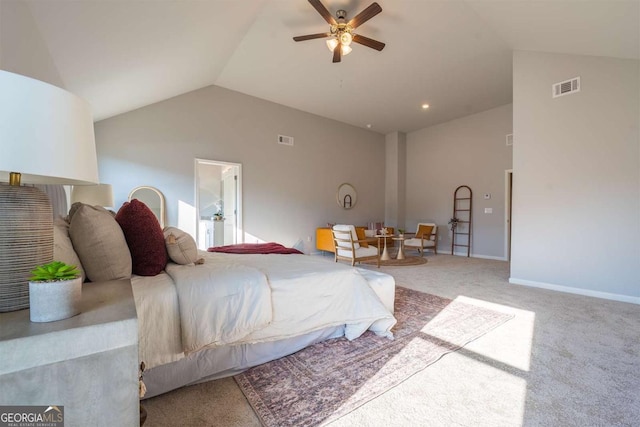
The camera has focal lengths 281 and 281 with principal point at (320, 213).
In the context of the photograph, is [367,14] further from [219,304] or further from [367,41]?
[219,304]

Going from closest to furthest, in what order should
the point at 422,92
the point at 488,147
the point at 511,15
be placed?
the point at 511,15 < the point at 422,92 < the point at 488,147

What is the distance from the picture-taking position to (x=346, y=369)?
5.98ft

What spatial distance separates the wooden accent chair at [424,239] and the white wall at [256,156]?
4.21ft

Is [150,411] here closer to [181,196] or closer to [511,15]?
[181,196]

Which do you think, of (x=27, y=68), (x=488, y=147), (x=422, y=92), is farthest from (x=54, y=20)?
(x=488, y=147)

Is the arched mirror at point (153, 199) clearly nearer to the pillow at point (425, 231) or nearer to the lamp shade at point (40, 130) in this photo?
the lamp shade at point (40, 130)

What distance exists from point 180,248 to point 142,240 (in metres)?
0.25

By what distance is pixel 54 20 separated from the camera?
2.02 m

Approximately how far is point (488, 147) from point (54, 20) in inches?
286

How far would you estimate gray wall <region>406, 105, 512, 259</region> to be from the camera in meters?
6.27

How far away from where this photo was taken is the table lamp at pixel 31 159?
2.37 feet

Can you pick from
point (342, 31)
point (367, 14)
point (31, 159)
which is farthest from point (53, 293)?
point (342, 31)

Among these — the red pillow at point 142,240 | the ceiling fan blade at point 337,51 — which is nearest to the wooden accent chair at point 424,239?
the ceiling fan blade at point 337,51

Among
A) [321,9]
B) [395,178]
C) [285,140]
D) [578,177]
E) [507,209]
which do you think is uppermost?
[321,9]
